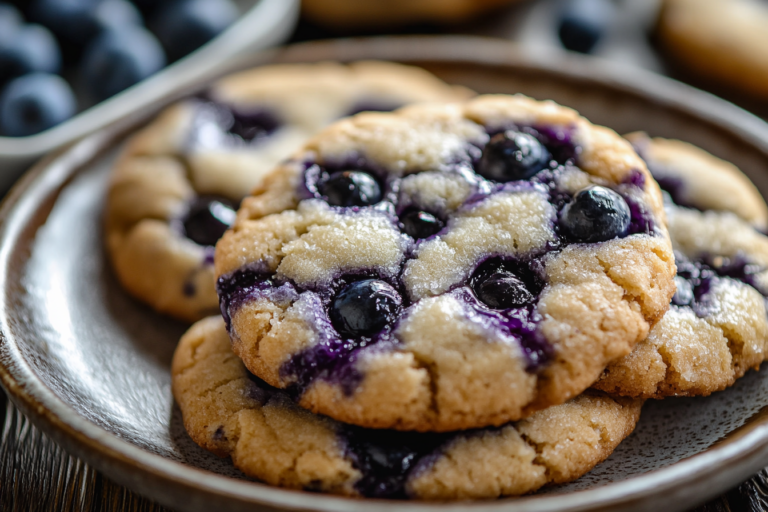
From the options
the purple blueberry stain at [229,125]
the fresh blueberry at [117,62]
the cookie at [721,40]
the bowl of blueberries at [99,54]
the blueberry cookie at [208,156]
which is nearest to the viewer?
the blueberry cookie at [208,156]

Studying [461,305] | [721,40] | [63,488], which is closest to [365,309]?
[461,305]

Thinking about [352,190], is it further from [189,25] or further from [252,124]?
[189,25]

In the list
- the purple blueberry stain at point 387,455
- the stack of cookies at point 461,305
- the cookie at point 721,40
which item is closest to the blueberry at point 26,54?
the stack of cookies at point 461,305

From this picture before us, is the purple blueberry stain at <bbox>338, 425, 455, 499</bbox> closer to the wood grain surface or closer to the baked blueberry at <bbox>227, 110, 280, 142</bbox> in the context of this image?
the wood grain surface

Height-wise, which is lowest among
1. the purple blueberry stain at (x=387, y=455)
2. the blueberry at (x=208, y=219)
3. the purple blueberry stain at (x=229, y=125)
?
the blueberry at (x=208, y=219)

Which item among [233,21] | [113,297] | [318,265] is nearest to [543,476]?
[318,265]

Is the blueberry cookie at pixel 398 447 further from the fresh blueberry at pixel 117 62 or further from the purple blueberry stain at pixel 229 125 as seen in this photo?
the fresh blueberry at pixel 117 62

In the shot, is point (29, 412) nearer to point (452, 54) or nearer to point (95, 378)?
point (95, 378)
